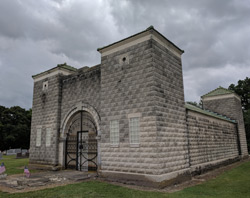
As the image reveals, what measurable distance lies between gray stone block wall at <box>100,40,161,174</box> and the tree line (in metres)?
31.3

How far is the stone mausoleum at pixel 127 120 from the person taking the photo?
8930 millimetres

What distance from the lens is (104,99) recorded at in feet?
35.4

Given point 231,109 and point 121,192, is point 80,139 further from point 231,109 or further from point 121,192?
point 231,109

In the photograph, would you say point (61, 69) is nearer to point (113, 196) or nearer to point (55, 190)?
point (55, 190)

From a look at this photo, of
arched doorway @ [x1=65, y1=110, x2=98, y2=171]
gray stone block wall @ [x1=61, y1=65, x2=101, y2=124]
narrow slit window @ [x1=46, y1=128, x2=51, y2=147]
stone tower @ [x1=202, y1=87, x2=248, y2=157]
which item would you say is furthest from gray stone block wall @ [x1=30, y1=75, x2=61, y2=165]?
stone tower @ [x1=202, y1=87, x2=248, y2=157]

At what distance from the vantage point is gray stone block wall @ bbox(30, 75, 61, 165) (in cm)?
1355

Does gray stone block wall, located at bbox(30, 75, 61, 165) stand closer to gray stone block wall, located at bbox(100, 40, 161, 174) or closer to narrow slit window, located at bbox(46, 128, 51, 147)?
narrow slit window, located at bbox(46, 128, 51, 147)

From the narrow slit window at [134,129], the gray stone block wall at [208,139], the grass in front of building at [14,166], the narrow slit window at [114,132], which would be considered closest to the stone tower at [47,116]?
the grass in front of building at [14,166]

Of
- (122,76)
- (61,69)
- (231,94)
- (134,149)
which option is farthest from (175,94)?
(231,94)

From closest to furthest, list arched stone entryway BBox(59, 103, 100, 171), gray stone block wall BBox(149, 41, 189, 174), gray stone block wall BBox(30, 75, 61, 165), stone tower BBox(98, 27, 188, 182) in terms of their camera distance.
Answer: stone tower BBox(98, 27, 188, 182)
gray stone block wall BBox(149, 41, 189, 174)
arched stone entryway BBox(59, 103, 100, 171)
gray stone block wall BBox(30, 75, 61, 165)

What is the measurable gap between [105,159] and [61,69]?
775 centimetres

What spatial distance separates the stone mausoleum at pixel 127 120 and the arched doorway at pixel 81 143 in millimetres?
58

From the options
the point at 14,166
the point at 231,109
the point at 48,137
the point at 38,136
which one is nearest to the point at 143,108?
the point at 48,137

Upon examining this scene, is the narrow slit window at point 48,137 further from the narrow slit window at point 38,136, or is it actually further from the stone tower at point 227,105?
the stone tower at point 227,105
